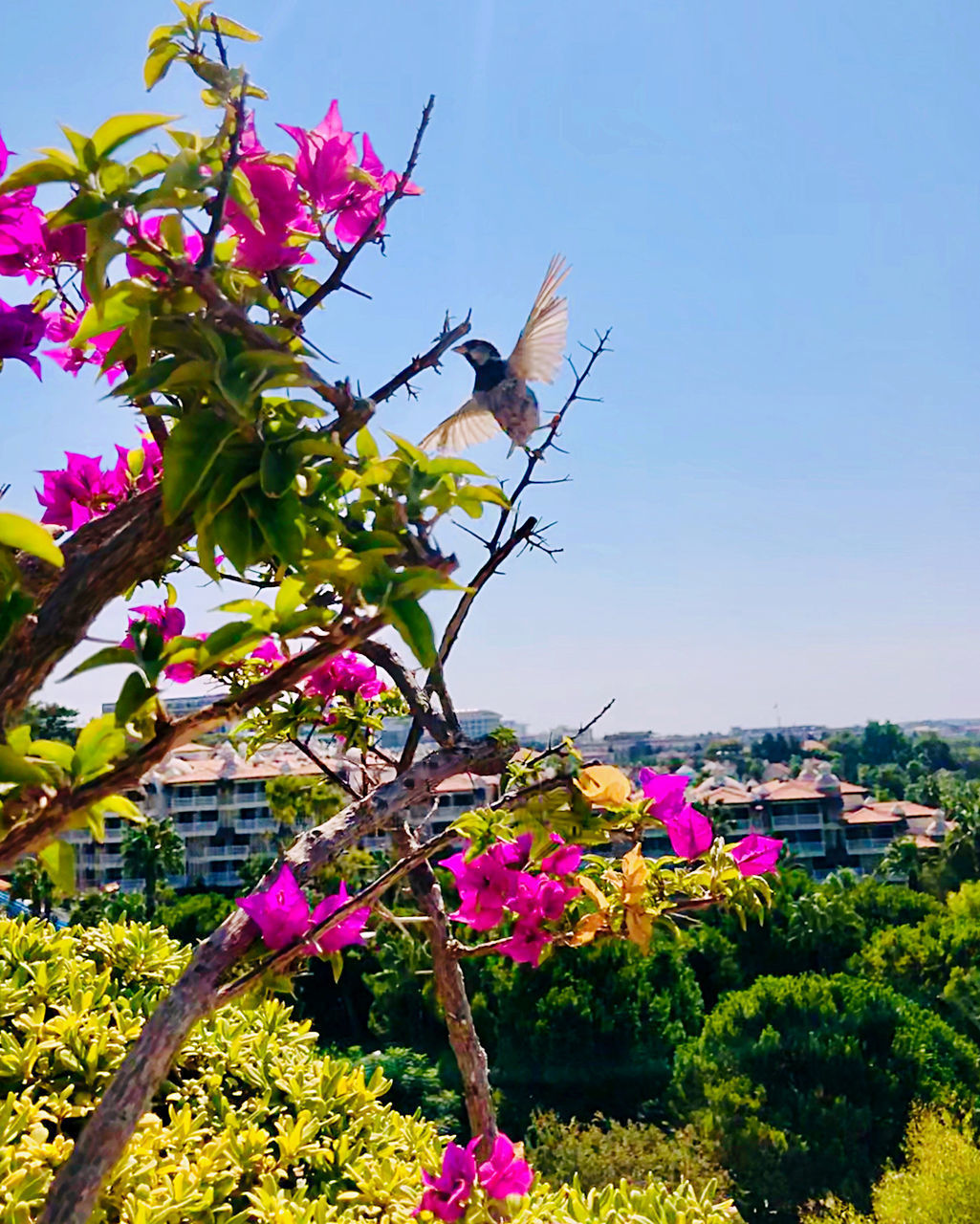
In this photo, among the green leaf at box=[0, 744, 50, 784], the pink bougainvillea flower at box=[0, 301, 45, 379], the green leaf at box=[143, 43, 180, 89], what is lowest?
the green leaf at box=[0, 744, 50, 784]

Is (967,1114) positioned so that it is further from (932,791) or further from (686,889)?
(932,791)

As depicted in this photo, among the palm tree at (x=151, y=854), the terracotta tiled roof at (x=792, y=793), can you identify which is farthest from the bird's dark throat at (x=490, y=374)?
the terracotta tiled roof at (x=792, y=793)

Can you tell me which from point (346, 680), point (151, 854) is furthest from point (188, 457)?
point (151, 854)

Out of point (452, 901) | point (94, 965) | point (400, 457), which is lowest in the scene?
point (452, 901)

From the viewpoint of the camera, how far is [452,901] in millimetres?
12391

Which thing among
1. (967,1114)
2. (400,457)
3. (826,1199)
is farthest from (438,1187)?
(967,1114)

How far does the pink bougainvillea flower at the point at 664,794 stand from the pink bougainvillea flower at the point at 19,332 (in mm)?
958

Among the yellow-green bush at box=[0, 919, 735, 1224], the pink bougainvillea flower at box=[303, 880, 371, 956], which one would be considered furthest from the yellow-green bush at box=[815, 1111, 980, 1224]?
the pink bougainvillea flower at box=[303, 880, 371, 956]

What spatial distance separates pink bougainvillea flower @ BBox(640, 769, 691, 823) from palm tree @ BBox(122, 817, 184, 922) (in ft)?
65.0

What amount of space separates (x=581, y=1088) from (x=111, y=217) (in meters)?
12.5

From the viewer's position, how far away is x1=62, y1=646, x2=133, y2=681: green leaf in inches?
22.1

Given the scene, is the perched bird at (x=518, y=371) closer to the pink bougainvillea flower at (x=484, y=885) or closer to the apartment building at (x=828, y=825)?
the pink bougainvillea flower at (x=484, y=885)

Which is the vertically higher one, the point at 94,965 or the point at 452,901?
the point at 94,965

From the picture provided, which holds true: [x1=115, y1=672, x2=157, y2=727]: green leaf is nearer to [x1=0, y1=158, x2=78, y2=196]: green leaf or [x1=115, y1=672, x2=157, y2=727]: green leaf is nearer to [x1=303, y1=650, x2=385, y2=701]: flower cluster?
[x1=0, y1=158, x2=78, y2=196]: green leaf
